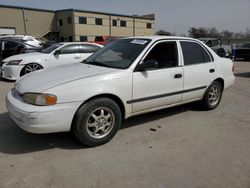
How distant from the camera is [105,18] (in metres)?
49.8

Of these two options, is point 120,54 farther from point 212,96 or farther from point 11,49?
point 11,49

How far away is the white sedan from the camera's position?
8.05 m

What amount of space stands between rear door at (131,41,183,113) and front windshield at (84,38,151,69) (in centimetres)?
20

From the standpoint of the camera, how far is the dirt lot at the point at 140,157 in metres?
2.73

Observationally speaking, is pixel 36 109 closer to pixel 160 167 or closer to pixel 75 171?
pixel 75 171

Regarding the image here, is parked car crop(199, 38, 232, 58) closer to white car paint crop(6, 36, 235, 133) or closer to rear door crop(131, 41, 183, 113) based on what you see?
white car paint crop(6, 36, 235, 133)

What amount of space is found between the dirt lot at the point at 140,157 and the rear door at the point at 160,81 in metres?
0.50

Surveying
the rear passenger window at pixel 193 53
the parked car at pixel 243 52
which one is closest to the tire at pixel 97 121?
the rear passenger window at pixel 193 53

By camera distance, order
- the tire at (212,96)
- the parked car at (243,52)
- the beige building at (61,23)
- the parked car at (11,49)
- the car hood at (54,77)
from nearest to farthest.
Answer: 1. the car hood at (54,77)
2. the tire at (212,96)
3. the parked car at (11,49)
4. the parked car at (243,52)
5. the beige building at (61,23)

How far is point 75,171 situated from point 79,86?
1077 mm

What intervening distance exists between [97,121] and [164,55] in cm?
176

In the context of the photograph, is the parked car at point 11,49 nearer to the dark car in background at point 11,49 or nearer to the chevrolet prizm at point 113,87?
the dark car in background at point 11,49

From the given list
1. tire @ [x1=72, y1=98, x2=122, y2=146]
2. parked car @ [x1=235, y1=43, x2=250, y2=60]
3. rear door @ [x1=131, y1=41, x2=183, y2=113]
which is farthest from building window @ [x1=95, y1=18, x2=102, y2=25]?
tire @ [x1=72, y1=98, x2=122, y2=146]

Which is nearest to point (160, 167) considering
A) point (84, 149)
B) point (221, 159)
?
point (221, 159)
